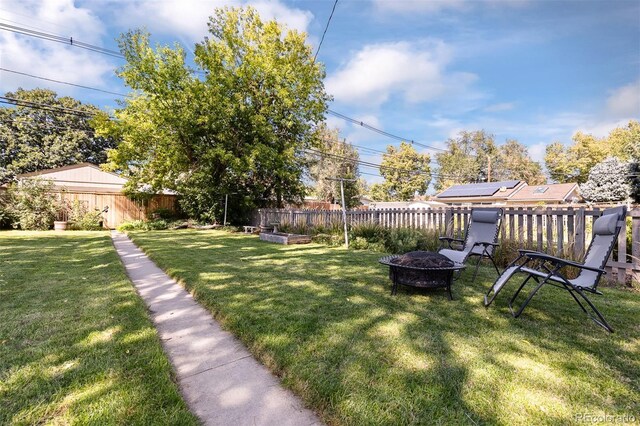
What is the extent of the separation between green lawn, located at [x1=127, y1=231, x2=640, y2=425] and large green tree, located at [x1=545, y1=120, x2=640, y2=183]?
37.5 meters

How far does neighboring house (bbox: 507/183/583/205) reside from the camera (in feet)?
81.5

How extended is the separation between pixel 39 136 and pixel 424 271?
39.9 m

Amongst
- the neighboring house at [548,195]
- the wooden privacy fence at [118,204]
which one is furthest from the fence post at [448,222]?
the neighboring house at [548,195]

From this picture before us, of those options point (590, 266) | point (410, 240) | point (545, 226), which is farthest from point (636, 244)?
point (410, 240)

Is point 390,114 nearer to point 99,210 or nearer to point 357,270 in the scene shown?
point 99,210

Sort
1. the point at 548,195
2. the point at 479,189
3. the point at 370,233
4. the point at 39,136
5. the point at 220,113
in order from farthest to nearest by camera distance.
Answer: the point at 39,136 < the point at 479,189 < the point at 548,195 < the point at 220,113 < the point at 370,233

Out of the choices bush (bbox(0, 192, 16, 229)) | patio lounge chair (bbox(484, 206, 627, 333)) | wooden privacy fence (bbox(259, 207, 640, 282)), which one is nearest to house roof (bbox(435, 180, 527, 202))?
wooden privacy fence (bbox(259, 207, 640, 282))

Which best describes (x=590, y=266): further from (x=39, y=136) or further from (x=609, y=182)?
(x=39, y=136)

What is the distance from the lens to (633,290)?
4.23 m

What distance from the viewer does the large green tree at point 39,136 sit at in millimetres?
28422

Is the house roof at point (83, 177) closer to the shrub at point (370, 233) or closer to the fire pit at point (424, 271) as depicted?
the shrub at point (370, 233)

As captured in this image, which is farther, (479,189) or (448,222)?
(479,189)

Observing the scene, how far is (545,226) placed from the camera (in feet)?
18.0

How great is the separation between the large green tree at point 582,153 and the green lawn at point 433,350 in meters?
37.5
